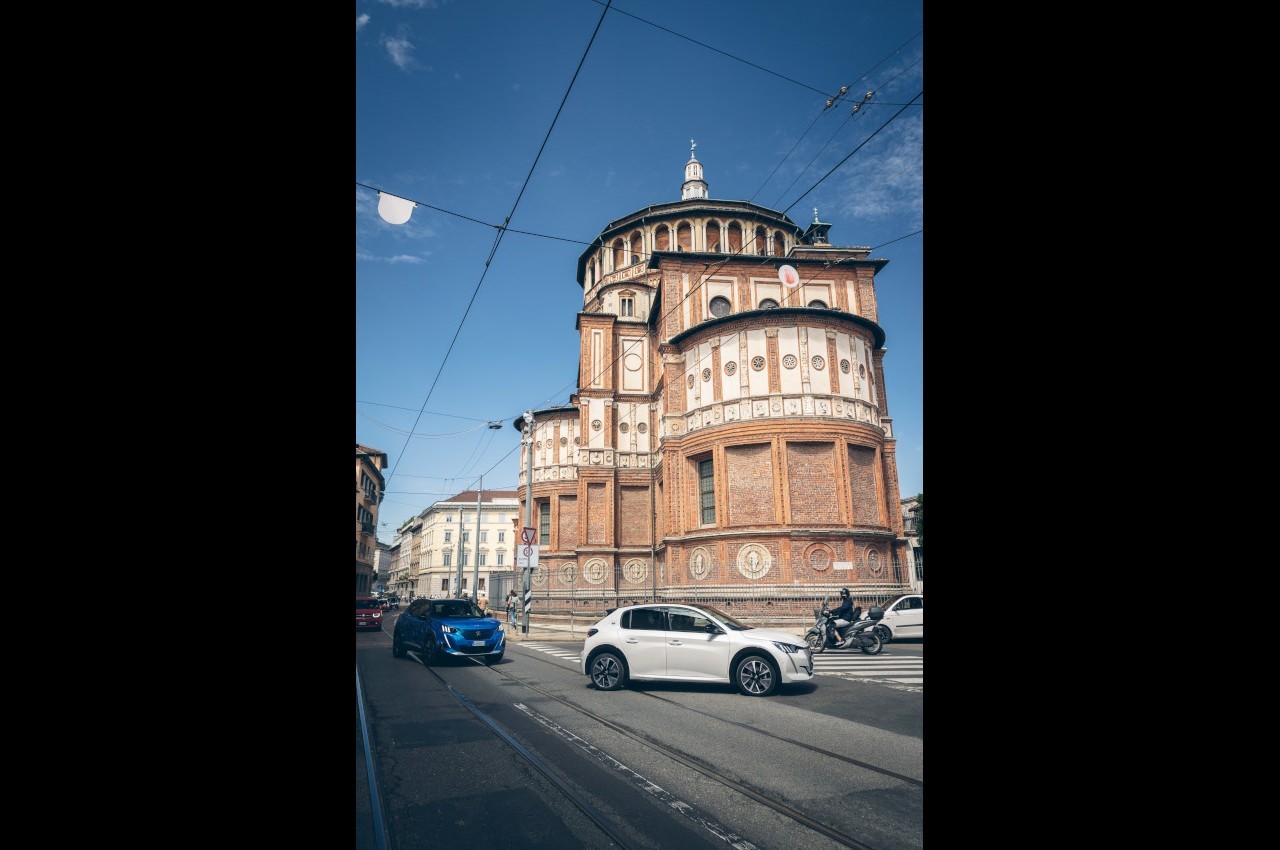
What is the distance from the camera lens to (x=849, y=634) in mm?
15688

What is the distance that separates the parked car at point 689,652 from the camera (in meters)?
9.38

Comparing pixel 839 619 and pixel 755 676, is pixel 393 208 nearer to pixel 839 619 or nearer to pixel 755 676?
pixel 755 676

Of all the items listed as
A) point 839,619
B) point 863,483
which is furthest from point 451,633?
point 863,483

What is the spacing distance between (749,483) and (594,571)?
38.2 feet

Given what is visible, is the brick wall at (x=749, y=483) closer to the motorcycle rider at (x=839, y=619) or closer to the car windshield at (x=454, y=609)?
the motorcycle rider at (x=839, y=619)

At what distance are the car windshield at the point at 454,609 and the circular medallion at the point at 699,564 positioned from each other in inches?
416

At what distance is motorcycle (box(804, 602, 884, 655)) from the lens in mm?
15555

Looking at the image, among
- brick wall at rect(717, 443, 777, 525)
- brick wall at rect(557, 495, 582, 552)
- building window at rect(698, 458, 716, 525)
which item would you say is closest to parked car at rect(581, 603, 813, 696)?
brick wall at rect(717, 443, 777, 525)

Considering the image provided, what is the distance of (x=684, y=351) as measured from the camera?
88.4ft
